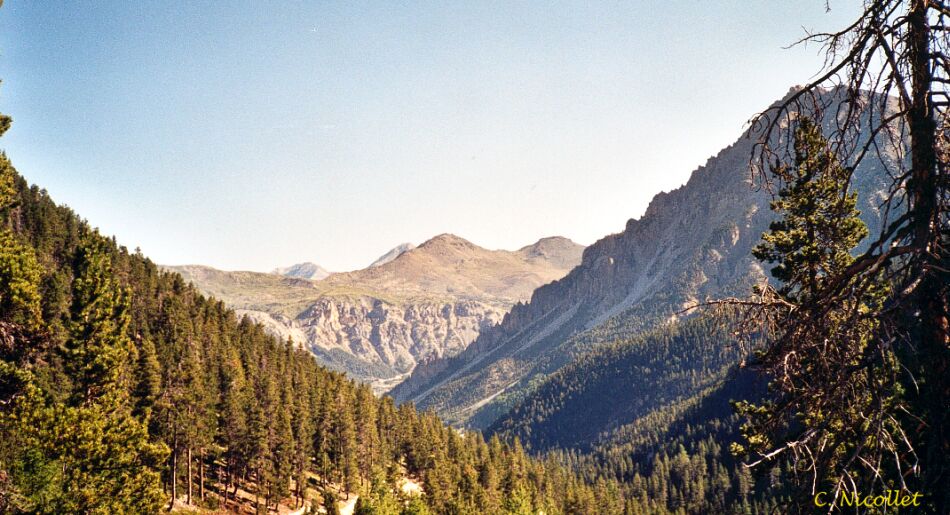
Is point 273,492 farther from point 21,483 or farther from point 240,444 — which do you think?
point 21,483

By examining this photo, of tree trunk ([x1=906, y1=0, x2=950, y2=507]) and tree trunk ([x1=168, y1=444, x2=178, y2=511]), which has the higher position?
tree trunk ([x1=906, y1=0, x2=950, y2=507])

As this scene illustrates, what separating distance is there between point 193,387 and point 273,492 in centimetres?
1678

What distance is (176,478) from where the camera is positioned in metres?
54.2

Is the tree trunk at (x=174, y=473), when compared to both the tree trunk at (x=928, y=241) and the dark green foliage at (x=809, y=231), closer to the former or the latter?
the dark green foliage at (x=809, y=231)

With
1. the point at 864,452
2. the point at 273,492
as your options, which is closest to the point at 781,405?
the point at 864,452

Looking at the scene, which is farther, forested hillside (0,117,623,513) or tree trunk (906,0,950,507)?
forested hillside (0,117,623,513)

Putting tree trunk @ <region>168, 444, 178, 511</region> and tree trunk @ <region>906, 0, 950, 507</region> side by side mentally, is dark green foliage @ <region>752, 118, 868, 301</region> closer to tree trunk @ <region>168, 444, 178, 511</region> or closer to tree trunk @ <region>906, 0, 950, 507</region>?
tree trunk @ <region>906, 0, 950, 507</region>

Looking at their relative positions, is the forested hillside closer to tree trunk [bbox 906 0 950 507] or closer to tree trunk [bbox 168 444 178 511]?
tree trunk [bbox 168 444 178 511]

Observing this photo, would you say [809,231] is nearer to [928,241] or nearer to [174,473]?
[928,241]

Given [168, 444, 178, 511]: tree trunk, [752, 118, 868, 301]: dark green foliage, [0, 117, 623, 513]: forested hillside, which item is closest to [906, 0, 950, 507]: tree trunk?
[752, 118, 868, 301]: dark green foliage

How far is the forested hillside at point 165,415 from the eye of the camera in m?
24.7

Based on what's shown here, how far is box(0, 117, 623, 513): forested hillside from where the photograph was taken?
971 inches

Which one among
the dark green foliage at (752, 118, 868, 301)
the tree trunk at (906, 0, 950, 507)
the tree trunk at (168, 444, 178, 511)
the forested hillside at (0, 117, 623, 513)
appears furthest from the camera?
the tree trunk at (168, 444, 178, 511)

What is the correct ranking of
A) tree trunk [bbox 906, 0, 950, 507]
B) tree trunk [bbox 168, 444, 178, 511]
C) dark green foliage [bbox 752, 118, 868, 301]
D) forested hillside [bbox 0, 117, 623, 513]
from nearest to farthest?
tree trunk [bbox 906, 0, 950, 507] → dark green foliage [bbox 752, 118, 868, 301] → forested hillside [bbox 0, 117, 623, 513] → tree trunk [bbox 168, 444, 178, 511]
